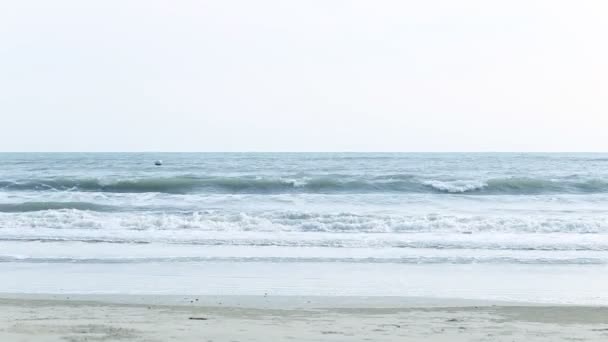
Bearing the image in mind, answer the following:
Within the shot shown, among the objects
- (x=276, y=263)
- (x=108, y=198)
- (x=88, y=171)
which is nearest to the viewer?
(x=276, y=263)

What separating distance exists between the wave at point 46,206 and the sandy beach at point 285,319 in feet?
41.0

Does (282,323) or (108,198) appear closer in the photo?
(282,323)

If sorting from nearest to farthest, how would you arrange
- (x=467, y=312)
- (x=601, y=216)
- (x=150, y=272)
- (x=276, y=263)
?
1. (x=467, y=312)
2. (x=150, y=272)
3. (x=276, y=263)
4. (x=601, y=216)

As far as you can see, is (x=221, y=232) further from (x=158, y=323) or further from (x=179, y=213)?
(x=158, y=323)

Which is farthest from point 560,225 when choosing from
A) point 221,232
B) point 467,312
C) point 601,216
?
point 467,312

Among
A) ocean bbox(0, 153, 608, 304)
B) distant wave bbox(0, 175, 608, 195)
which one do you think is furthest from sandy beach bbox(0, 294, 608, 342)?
distant wave bbox(0, 175, 608, 195)

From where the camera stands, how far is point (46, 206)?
68.8 ft

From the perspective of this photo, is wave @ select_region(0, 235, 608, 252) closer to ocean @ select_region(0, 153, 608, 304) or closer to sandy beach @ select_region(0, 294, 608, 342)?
ocean @ select_region(0, 153, 608, 304)

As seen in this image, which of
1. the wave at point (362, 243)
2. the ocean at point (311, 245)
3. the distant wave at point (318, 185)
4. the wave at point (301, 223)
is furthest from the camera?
the distant wave at point (318, 185)

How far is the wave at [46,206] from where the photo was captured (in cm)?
2072

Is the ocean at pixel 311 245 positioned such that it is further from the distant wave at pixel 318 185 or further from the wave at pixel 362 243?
the distant wave at pixel 318 185

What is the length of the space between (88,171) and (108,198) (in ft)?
48.5

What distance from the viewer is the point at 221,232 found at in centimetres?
1586

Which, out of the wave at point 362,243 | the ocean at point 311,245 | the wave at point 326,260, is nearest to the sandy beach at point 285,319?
the ocean at point 311,245
